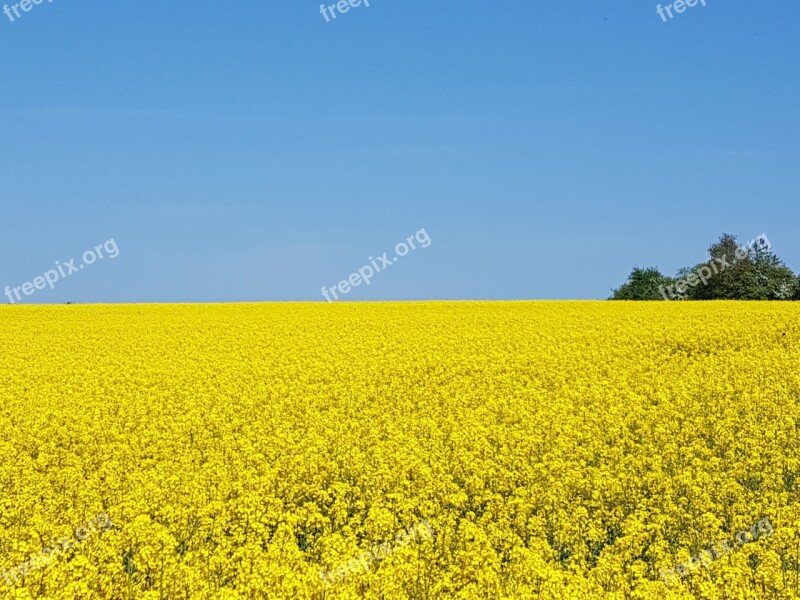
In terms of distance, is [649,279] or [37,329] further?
[649,279]

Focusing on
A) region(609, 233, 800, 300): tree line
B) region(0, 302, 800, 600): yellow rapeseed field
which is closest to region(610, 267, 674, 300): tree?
region(609, 233, 800, 300): tree line

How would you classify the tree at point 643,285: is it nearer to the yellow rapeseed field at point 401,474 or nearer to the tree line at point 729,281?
the tree line at point 729,281

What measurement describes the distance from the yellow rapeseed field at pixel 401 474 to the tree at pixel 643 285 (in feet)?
151

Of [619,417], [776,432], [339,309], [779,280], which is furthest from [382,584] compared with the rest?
[779,280]

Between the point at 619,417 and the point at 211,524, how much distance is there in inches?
298

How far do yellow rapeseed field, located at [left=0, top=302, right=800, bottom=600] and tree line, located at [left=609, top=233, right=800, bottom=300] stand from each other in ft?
137

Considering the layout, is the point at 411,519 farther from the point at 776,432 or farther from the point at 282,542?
the point at 776,432

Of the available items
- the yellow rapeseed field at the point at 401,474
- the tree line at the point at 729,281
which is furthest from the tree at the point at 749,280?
the yellow rapeseed field at the point at 401,474

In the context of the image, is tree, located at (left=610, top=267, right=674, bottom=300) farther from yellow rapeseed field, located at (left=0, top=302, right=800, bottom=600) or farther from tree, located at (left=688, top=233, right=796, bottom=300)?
yellow rapeseed field, located at (left=0, top=302, right=800, bottom=600)

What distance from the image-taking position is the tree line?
5950 cm

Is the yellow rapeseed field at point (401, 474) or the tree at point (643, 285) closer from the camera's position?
the yellow rapeseed field at point (401, 474)

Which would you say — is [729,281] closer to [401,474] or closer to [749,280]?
[749,280]

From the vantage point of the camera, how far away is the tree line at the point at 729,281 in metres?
59.5

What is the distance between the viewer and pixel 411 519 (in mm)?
9281
